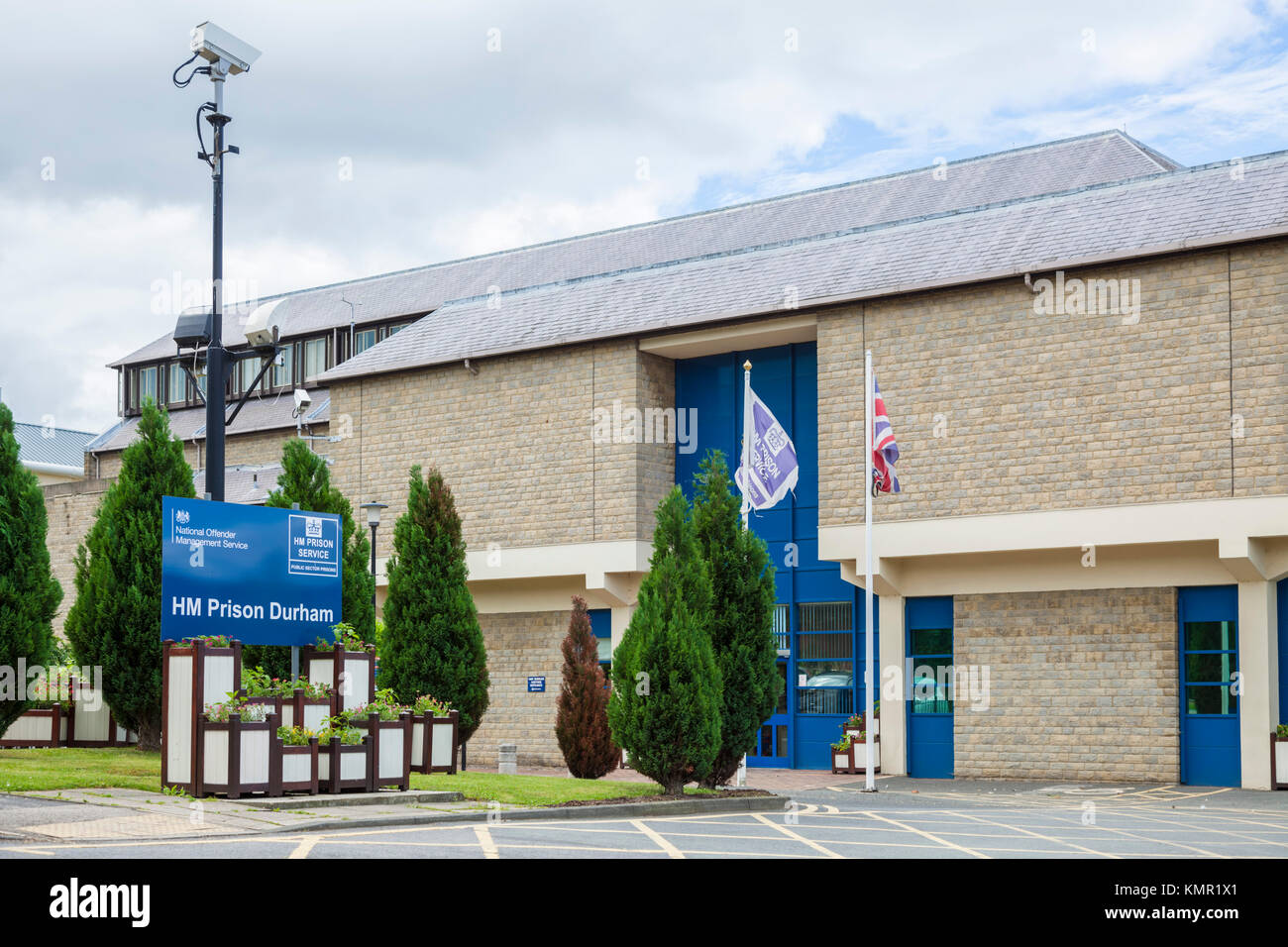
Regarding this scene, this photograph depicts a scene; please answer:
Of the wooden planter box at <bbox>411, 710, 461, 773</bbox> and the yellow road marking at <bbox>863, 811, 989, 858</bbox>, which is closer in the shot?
the yellow road marking at <bbox>863, 811, 989, 858</bbox>

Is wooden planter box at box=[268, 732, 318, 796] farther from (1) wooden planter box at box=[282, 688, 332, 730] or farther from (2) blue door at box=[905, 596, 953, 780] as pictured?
(2) blue door at box=[905, 596, 953, 780]

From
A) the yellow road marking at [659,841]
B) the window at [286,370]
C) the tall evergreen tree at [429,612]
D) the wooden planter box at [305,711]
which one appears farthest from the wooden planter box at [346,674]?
the window at [286,370]

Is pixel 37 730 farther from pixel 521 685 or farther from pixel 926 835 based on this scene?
pixel 926 835

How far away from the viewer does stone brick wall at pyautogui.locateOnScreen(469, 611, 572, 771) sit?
102 ft

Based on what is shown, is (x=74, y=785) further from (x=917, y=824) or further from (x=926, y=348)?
(x=926, y=348)

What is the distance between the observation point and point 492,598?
32.4 metres

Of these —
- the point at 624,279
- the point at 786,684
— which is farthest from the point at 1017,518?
the point at 624,279

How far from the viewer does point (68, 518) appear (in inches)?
1631

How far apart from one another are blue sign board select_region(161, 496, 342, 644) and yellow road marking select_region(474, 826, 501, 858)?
401 cm

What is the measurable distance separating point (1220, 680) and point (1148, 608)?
5.34ft

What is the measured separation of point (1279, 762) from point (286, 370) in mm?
32027

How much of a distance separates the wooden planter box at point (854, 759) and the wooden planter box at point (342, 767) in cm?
1291
